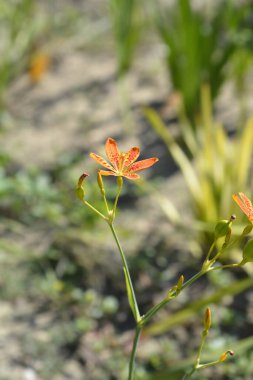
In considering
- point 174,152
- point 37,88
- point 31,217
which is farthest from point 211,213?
point 37,88

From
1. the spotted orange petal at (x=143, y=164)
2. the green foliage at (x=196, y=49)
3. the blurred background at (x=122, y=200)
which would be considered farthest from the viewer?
the green foliage at (x=196, y=49)

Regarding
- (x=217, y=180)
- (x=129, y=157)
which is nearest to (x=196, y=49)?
(x=217, y=180)

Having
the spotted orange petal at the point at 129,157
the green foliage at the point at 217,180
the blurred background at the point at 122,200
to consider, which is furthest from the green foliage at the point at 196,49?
the spotted orange petal at the point at 129,157

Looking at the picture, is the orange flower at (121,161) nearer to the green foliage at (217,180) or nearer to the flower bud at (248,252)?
the flower bud at (248,252)

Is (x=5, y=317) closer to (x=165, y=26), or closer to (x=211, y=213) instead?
(x=211, y=213)

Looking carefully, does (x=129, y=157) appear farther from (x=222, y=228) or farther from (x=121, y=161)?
(x=222, y=228)
